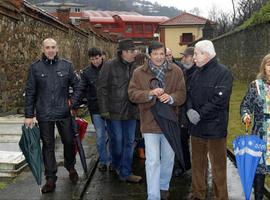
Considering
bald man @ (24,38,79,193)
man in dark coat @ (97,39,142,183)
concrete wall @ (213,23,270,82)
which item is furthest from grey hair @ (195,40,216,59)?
concrete wall @ (213,23,270,82)

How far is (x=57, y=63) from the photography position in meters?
5.88

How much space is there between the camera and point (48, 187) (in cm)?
576

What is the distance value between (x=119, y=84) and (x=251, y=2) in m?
28.2

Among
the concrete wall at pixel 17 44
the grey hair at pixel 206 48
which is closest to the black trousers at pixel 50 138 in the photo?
the grey hair at pixel 206 48

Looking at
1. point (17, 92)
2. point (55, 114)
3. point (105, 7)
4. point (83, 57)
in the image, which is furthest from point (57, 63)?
point (105, 7)

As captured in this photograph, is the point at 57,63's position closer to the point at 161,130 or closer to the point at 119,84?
the point at 119,84

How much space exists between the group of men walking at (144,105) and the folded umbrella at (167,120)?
5 cm

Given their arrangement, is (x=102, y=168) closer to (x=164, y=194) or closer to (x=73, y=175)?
(x=73, y=175)

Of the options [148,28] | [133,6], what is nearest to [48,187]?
[148,28]

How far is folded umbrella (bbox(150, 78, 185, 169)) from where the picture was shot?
5.22 m

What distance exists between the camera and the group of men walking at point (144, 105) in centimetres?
502

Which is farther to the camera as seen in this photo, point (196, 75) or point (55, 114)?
point (55, 114)

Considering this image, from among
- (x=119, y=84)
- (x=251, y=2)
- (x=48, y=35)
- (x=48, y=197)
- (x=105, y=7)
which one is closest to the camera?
(x=48, y=197)

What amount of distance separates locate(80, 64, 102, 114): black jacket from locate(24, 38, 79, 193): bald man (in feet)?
2.80
